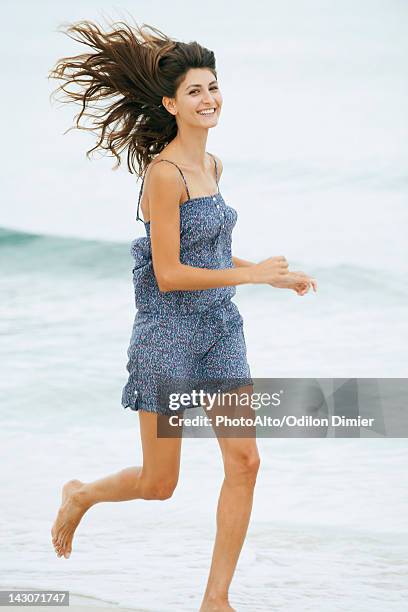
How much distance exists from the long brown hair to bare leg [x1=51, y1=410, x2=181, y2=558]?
940 mm

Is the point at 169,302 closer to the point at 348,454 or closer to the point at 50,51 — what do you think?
the point at 348,454

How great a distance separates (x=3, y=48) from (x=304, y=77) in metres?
4.08

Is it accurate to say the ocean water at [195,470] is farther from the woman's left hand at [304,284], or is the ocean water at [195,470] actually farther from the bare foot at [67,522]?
the woman's left hand at [304,284]

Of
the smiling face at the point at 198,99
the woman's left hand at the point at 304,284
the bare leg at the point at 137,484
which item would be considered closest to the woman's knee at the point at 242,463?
the bare leg at the point at 137,484

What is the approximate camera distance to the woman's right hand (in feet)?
11.9

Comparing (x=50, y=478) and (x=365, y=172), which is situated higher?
(x=365, y=172)

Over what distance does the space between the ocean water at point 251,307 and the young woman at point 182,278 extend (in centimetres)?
59

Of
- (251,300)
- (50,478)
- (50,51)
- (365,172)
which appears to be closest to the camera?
(50,478)

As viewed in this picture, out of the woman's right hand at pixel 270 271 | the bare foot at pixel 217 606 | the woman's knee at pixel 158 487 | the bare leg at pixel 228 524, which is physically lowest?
the bare foot at pixel 217 606

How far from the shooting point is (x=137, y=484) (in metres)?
4.08

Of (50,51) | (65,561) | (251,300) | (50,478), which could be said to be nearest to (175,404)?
(65,561)

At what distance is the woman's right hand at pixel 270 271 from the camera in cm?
363

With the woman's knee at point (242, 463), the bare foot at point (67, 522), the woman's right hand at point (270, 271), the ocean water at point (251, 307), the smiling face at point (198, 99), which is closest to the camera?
the woman's right hand at point (270, 271)

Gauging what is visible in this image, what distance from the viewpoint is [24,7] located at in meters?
17.1
